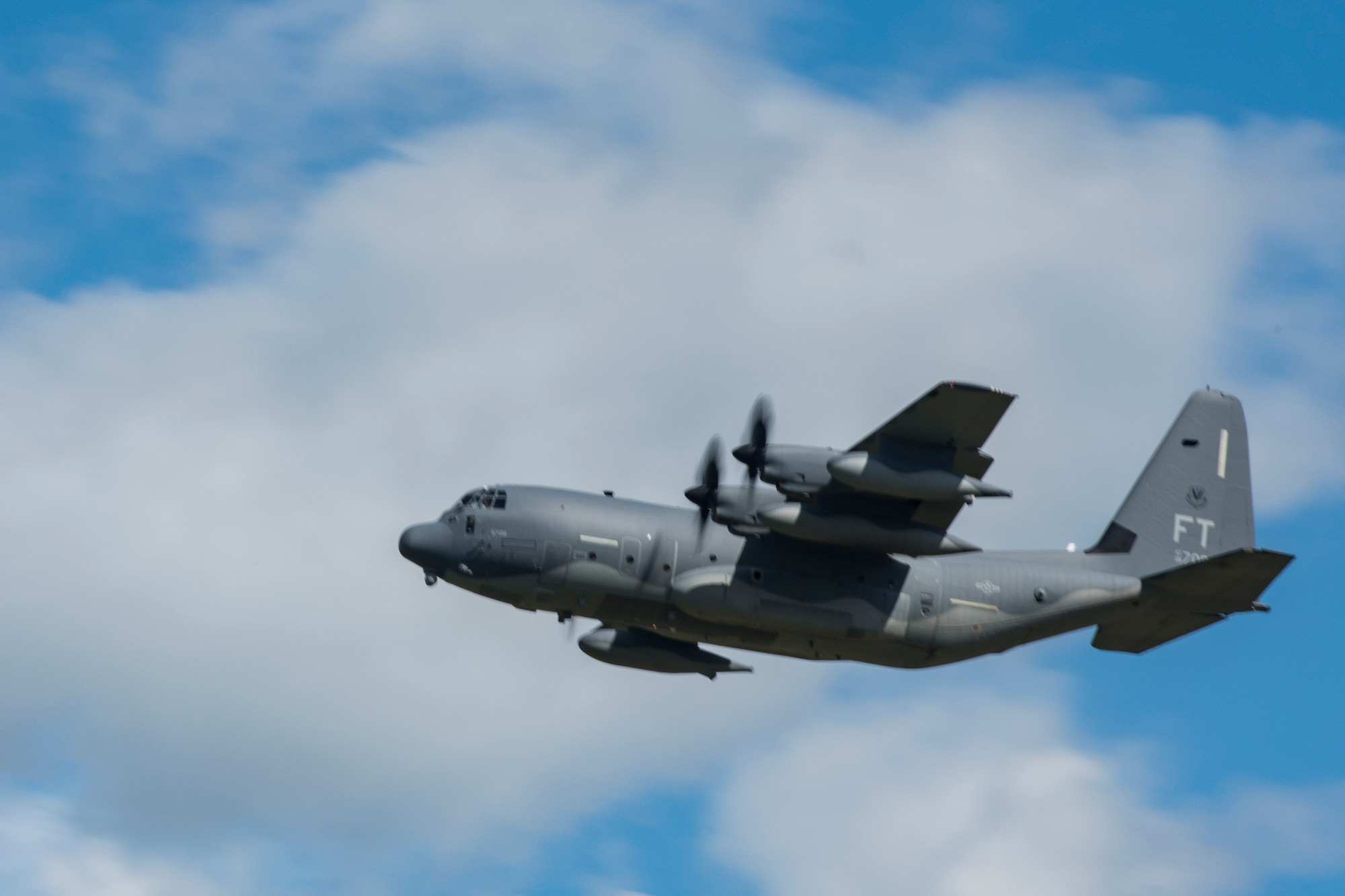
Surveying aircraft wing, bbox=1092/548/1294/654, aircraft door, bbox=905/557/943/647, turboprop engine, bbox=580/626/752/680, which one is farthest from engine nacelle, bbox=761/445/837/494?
aircraft wing, bbox=1092/548/1294/654

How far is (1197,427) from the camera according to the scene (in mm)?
35250

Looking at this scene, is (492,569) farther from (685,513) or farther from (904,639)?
(904,639)

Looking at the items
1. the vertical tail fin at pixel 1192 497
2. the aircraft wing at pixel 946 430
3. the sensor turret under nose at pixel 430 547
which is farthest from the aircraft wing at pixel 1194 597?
the sensor turret under nose at pixel 430 547

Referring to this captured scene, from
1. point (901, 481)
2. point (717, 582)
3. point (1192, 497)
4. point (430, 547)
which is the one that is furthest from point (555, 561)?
point (1192, 497)

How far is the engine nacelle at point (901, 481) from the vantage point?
26.6 m

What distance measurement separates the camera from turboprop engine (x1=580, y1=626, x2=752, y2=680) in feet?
107

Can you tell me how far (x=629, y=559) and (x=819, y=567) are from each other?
380cm

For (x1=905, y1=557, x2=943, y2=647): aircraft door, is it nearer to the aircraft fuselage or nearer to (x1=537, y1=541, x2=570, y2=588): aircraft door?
the aircraft fuselage

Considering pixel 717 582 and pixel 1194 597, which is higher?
pixel 1194 597

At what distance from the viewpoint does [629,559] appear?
2936 centimetres

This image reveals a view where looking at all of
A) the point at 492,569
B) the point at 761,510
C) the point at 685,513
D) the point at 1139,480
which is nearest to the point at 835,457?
the point at 761,510

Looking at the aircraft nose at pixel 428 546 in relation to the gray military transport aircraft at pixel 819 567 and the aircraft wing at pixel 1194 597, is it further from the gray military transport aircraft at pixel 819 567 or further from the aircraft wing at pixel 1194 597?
the aircraft wing at pixel 1194 597

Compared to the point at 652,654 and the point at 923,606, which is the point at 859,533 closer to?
the point at 923,606

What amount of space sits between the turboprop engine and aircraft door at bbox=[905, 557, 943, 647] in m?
4.25
